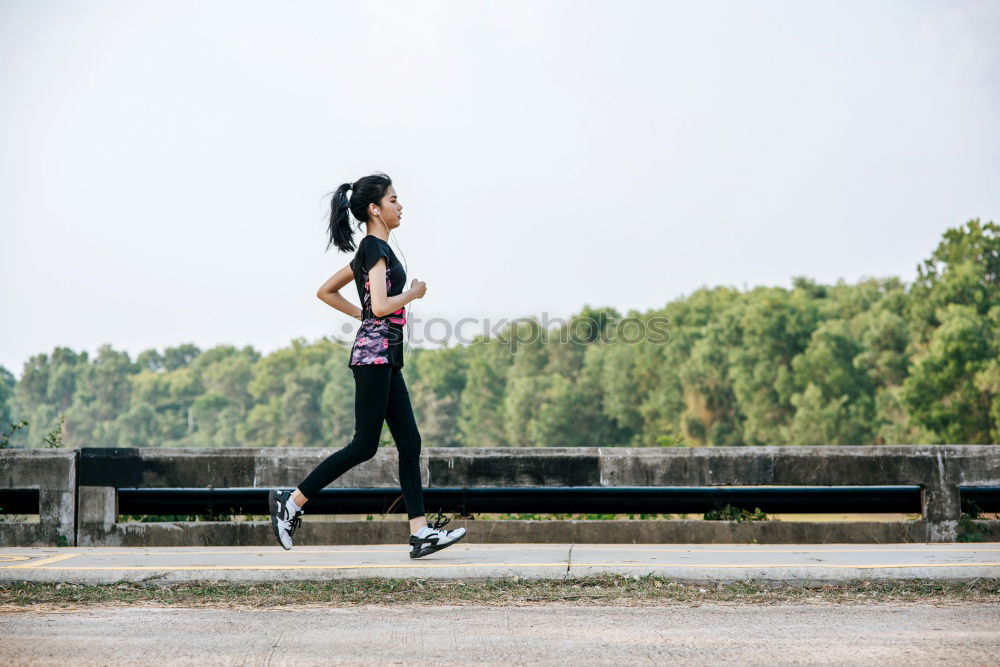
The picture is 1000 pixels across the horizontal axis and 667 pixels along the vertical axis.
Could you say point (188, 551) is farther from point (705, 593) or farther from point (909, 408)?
point (909, 408)

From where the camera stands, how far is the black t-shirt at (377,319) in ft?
18.3

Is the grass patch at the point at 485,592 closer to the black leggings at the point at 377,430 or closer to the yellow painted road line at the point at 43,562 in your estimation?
the yellow painted road line at the point at 43,562

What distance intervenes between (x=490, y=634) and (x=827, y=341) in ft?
265

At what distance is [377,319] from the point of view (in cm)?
561

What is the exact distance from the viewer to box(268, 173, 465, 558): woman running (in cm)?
557

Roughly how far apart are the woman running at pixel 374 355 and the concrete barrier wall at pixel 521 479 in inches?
57.7

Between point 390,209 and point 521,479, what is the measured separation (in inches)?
93.9

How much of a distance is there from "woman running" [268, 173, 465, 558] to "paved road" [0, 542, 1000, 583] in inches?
11.7

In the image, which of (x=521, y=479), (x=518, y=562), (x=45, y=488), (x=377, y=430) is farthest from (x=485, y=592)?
(x=45, y=488)

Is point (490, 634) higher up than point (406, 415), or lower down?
lower down

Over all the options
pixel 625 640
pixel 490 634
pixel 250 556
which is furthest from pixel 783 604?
pixel 250 556

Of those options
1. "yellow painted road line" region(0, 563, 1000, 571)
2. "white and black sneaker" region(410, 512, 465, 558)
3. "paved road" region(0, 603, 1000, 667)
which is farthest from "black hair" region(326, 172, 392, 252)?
"paved road" region(0, 603, 1000, 667)

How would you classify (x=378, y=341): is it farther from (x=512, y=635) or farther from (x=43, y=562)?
(x=43, y=562)

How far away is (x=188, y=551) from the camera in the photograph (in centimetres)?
672
